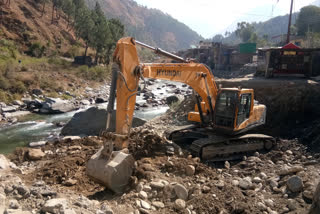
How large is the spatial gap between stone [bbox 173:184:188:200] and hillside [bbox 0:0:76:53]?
121ft

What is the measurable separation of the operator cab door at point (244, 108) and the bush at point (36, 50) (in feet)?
109

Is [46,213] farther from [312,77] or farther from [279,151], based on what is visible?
[312,77]

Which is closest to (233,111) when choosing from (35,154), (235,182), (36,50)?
(235,182)

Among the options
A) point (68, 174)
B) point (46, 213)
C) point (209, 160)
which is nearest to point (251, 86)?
point (209, 160)

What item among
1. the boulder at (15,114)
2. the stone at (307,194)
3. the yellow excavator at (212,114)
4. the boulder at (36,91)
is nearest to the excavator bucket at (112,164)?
the yellow excavator at (212,114)

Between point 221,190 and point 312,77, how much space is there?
42.9 ft

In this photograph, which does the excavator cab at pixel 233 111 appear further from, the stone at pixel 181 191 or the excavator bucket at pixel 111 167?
the excavator bucket at pixel 111 167

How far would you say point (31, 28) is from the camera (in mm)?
41375

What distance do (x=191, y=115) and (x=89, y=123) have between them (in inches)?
232

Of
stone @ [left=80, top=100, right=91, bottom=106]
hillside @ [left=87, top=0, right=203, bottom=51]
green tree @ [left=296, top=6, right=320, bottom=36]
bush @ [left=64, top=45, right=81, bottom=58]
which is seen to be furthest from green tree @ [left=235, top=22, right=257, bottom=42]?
stone @ [left=80, top=100, right=91, bottom=106]

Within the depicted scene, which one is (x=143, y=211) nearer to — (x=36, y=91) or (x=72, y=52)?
(x=36, y=91)

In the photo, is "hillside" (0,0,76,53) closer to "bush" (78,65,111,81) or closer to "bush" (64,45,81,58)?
"bush" (64,45,81,58)

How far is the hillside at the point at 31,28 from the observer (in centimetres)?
3759

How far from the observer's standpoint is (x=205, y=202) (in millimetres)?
5027
